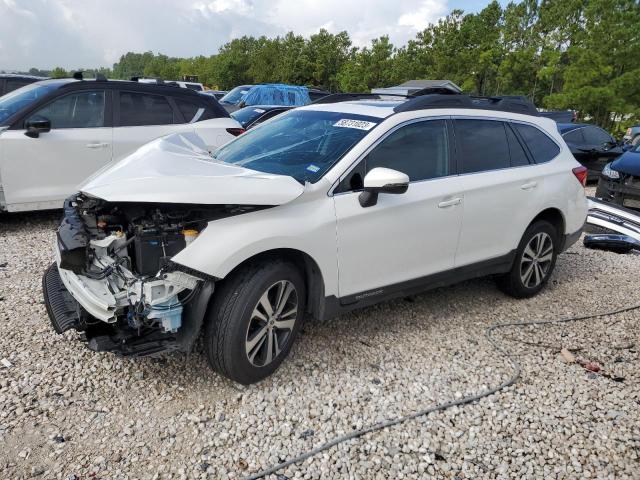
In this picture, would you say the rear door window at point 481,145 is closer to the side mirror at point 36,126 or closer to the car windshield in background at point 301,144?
the car windshield in background at point 301,144

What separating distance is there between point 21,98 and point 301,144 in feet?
14.9

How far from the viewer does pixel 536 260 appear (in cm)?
499

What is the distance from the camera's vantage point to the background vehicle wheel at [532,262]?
4.84m

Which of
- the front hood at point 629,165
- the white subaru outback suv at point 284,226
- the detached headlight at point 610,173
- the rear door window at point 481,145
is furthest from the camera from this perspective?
the detached headlight at point 610,173

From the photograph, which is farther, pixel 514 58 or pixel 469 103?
pixel 514 58

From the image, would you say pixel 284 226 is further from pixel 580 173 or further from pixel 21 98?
pixel 21 98

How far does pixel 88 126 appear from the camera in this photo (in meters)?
6.50

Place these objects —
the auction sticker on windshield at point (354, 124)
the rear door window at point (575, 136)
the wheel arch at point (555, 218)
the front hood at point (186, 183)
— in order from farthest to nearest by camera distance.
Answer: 1. the rear door window at point (575, 136)
2. the wheel arch at point (555, 218)
3. the auction sticker on windshield at point (354, 124)
4. the front hood at point (186, 183)

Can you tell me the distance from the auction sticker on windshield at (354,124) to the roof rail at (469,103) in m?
0.26

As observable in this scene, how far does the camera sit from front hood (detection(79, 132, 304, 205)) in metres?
2.83

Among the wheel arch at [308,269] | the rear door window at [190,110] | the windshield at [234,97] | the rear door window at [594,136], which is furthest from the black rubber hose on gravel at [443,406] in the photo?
the windshield at [234,97]

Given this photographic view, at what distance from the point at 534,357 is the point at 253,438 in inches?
88.5

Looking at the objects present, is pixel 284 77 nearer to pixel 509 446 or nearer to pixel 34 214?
pixel 34 214

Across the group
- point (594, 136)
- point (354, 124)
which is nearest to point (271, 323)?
point (354, 124)
